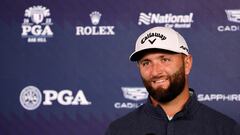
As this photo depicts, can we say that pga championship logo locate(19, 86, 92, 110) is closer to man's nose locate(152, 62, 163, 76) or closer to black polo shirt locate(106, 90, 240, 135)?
black polo shirt locate(106, 90, 240, 135)

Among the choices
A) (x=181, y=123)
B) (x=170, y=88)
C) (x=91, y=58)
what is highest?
(x=91, y=58)

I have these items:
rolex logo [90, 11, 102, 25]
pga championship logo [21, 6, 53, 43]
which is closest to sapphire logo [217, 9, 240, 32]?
rolex logo [90, 11, 102, 25]

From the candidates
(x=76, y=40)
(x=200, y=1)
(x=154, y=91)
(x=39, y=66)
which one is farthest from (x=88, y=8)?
(x=154, y=91)

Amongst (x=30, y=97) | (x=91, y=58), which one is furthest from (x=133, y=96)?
(x=30, y=97)

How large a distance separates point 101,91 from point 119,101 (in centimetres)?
10

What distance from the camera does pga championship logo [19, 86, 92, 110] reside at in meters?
2.27

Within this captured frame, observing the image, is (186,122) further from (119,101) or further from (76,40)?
(76,40)

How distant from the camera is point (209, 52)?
2.14 meters

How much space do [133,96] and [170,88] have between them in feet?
2.91

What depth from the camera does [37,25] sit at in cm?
232

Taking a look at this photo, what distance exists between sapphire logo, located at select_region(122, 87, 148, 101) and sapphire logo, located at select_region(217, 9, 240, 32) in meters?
0.46

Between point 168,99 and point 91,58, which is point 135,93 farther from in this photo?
point 168,99

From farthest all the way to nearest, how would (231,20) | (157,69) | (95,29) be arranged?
(95,29), (231,20), (157,69)

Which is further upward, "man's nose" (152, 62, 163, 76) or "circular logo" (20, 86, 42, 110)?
"man's nose" (152, 62, 163, 76)
